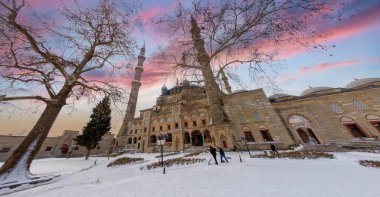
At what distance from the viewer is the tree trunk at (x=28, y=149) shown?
Answer: 6.85 meters

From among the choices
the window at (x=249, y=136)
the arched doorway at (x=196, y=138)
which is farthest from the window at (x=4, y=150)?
the window at (x=249, y=136)

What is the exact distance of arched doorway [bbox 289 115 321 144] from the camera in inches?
916

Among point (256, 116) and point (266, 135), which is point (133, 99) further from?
point (266, 135)

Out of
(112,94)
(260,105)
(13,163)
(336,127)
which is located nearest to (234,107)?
(260,105)

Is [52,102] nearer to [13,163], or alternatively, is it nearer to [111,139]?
[13,163]

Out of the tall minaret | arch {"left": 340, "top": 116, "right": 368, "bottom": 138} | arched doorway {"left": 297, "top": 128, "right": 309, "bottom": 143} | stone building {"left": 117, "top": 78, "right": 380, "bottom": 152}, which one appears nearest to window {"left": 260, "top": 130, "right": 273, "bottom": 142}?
stone building {"left": 117, "top": 78, "right": 380, "bottom": 152}

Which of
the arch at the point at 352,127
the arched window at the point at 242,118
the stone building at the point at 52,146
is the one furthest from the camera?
the arched window at the point at 242,118

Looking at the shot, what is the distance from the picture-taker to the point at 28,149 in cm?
753

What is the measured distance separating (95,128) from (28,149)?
17.7m

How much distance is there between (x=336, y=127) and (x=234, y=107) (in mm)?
15221

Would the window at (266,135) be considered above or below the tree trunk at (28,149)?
above

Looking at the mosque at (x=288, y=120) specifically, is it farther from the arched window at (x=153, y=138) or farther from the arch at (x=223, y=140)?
the arched window at (x=153, y=138)

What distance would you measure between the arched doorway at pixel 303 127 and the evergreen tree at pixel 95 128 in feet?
104

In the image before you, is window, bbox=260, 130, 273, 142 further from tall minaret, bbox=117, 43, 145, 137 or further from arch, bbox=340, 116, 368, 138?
tall minaret, bbox=117, 43, 145, 137
